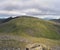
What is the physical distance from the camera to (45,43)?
183000mm

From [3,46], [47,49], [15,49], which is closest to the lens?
[15,49]

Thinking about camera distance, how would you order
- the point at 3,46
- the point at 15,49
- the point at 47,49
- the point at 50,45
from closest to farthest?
the point at 15,49 → the point at 3,46 → the point at 47,49 → the point at 50,45

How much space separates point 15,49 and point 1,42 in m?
20.9

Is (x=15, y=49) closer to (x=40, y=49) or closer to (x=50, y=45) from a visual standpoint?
(x=40, y=49)

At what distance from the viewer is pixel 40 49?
152m

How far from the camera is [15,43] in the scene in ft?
516

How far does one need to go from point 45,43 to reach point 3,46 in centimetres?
4578

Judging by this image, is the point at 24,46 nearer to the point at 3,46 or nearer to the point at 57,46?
the point at 3,46

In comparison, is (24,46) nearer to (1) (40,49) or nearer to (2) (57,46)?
(1) (40,49)

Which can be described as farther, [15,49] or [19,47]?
[19,47]

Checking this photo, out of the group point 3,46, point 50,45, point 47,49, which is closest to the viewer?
point 3,46

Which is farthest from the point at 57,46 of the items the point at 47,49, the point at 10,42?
the point at 10,42

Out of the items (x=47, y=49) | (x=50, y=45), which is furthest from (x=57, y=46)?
(x=47, y=49)

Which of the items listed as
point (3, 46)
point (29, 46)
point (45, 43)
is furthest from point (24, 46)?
point (45, 43)
